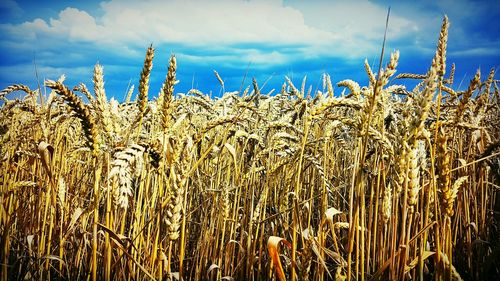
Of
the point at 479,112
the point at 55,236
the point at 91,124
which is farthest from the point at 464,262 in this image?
the point at 55,236

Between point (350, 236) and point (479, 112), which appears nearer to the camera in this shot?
point (350, 236)

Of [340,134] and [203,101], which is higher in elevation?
[203,101]

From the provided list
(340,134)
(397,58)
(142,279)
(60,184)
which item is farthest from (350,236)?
(340,134)

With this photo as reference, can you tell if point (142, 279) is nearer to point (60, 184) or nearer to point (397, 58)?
point (60, 184)

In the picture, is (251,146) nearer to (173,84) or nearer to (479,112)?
(173,84)

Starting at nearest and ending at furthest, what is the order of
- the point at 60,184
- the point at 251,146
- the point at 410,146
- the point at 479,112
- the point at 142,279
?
the point at 410,146
the point at 142,279
the point at 60,184
the point at 251,146
the point at 479,112

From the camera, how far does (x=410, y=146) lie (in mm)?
1146

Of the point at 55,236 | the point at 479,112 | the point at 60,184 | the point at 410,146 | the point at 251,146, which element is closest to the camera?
the point at 410,146

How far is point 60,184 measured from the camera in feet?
5.65

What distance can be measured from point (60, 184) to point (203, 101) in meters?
1.52

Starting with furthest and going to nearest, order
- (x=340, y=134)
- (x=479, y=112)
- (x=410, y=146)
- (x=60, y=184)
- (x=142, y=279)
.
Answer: (x=340, y=134), (x=479, y=112), (x=60, y=184), (x=142, y=279), (x=410, y=146)

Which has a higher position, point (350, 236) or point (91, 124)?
point (91, 124)

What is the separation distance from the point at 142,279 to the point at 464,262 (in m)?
2.01

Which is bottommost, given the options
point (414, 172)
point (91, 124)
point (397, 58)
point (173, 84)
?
point (414, 172)
